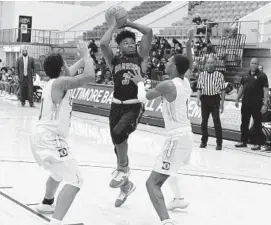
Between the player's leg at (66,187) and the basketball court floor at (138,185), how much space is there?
1.77 feet

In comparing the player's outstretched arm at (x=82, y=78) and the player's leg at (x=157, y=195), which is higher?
the player's outstretched arm at (x=82, y=78)

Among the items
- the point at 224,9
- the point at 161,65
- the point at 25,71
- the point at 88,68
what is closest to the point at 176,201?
the point at 88,68

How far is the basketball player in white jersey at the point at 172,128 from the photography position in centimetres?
444

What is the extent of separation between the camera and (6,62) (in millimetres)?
30094

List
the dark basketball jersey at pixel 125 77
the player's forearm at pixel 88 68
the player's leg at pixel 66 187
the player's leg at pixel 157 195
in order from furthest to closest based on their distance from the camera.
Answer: the dark basketball jersey at pixel 125 77 < the player's leg at pixel 157 195 < the player's leg at pixel 66 187 < the player's forearm at pixel 88 68

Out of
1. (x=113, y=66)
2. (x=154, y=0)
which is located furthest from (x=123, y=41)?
(x=154, y=0)

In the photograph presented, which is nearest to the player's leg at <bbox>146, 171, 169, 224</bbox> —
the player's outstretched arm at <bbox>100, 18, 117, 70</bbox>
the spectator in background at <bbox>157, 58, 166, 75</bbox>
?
the player's outstretched arm at <bbox>100, 18, 117, 70</bbox>

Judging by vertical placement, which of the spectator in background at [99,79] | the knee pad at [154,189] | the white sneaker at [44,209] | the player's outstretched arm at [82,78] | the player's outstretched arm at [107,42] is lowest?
the white sneaker at [44,209]

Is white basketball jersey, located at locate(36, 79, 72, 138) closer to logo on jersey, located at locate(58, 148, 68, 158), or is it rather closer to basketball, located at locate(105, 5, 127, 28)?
logo on jersey, located at locate(58, 148, 68, 158)

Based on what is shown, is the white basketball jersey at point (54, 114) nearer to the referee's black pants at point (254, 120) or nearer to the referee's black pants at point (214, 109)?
the referee's black pants at point (214, 109)

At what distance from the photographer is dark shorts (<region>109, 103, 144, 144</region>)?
5430mm

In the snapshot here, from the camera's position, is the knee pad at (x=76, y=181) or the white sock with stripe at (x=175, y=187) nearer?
the knee pad at (x=76, y=181)

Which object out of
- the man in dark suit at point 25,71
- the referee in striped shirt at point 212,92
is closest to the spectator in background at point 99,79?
the man in dark suit at point 25,71

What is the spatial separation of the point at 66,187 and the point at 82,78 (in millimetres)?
912
